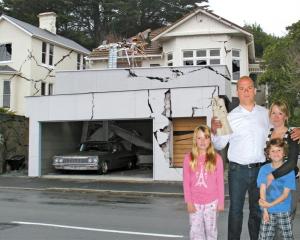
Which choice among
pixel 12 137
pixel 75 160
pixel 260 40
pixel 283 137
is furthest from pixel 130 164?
pixel 260 40

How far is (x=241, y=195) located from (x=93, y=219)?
4965 mm

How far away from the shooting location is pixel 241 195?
231 inches

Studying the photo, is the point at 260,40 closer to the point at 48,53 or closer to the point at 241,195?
the point at 48,53

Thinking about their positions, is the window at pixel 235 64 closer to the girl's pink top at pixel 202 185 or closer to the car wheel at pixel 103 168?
the car wheel at pixel 103 168

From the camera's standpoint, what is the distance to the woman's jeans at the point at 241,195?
19.1 ft

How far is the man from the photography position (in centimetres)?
582

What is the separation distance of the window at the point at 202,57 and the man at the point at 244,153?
22.5 m

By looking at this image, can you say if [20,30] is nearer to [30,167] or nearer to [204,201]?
[30,167]

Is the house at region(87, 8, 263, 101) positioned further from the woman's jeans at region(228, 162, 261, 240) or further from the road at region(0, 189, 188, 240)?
the woman's jeans at region(228, 162, 261, 240)

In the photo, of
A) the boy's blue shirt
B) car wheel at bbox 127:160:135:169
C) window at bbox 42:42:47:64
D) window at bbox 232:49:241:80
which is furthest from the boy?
window at bbox 42:42:47:64

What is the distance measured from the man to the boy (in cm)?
37

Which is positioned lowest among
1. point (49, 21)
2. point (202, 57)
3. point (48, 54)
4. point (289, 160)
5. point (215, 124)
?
point (289, 160)

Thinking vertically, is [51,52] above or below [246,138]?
above

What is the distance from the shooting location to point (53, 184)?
19.2 m
